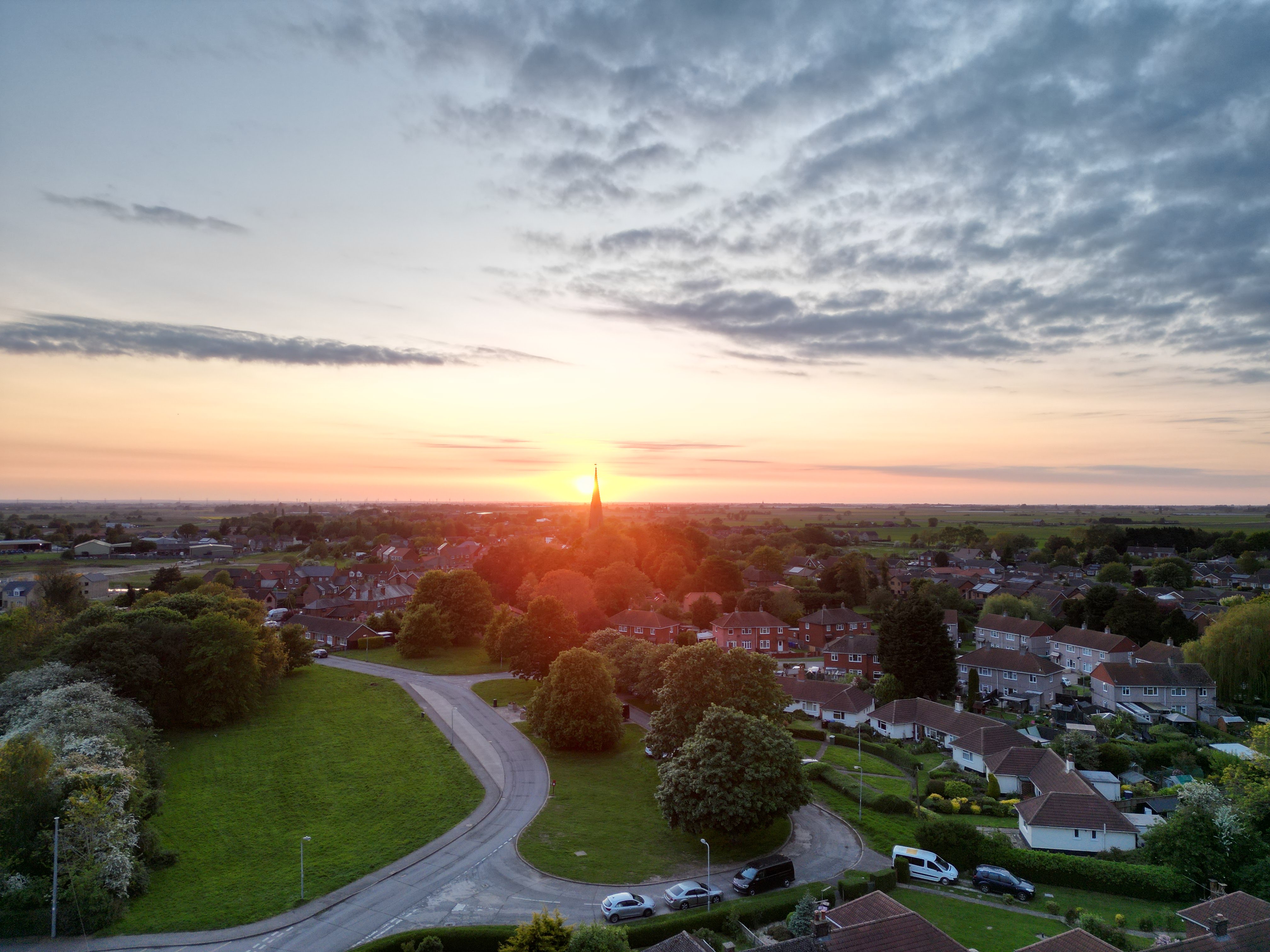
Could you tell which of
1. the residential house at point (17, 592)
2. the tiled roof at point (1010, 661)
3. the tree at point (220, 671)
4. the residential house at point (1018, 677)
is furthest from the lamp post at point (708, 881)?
the residential house at point (17, 592)

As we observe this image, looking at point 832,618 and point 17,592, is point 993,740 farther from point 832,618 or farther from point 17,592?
point 17,592

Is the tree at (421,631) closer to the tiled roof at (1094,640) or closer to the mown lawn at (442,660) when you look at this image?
the mown lawn at (442,660)

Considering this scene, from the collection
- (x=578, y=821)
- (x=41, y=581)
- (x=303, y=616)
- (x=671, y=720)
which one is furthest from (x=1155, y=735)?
(x=41, y=581)

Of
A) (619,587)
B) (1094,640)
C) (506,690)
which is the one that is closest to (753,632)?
(619,587)

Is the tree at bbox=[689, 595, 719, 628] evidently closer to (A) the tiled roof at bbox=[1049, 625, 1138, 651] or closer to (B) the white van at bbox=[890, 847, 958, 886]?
(A) the tiled roof at bbox=[1049, 625, 1138, 651]

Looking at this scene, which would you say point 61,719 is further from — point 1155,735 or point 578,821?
point 1155,735

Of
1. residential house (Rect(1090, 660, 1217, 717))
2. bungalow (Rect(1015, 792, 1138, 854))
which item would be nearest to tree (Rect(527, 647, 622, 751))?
bungalow (Rect(1015, 792, 1138, 854))

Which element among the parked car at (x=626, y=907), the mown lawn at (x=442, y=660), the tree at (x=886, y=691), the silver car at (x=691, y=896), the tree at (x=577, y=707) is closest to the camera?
the parked car at (x=626, y=907)
